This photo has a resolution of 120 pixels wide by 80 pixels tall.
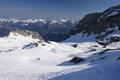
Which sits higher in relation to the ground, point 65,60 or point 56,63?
point 65,60

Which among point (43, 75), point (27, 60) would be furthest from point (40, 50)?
point (43, 75)

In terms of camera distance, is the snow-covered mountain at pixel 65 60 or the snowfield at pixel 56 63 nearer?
the snowfield at pixel 56 63

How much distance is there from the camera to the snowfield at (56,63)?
41750mm

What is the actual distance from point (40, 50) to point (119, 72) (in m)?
79.1

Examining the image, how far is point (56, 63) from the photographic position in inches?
3755

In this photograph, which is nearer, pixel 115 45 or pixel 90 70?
pixel 90 70

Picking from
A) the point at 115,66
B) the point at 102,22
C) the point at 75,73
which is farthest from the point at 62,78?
the point at 102,22

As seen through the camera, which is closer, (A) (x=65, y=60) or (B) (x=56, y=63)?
(B) (x=56, y=63)

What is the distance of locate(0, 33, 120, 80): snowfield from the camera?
137 feet

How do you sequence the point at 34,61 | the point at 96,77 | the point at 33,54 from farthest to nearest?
the point at 33,54, the point at 34,61, the point at 96,77

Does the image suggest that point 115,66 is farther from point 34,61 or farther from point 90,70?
point 34,61

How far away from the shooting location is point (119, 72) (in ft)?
137

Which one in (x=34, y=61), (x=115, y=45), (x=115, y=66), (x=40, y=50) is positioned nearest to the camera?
(x=115, y=66)

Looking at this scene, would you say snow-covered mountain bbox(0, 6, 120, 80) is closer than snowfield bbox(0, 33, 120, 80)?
No
